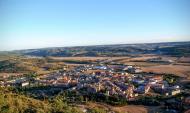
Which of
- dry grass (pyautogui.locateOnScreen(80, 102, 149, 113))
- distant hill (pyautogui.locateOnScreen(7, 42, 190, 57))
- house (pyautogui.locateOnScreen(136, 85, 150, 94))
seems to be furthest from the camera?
distant hill (pyautogui.locateOnScreen(7, 42, 190, 57))

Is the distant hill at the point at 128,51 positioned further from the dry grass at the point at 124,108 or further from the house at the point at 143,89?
the dry grass at the point at 124,108

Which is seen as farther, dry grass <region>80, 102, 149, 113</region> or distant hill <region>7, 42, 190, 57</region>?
distant hill <region>7, 42, 190, 57</region>

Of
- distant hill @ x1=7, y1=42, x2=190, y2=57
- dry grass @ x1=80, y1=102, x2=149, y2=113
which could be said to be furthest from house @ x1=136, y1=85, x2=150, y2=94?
distant hill @ x1=7, y1=42, x2=190, y2=57

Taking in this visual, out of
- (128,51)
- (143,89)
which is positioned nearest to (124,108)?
(143,89)

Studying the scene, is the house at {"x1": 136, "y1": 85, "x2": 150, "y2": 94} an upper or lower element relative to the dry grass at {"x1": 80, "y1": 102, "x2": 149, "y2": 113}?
upper

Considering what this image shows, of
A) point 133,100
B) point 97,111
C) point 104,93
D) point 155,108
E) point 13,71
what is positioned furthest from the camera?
point 13,71

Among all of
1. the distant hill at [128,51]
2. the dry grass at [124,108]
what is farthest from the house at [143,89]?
the distant hill at [128,51]

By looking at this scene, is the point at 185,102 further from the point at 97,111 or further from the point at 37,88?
the point at 37,88

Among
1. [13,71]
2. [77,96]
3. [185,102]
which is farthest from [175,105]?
[13,71]

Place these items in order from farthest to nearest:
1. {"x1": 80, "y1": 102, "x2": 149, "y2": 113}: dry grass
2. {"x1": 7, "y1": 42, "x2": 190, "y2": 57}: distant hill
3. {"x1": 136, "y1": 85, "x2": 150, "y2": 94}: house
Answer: {"x1": 7, "y1": 42, "x2": 190, "y2": 57}: distant hill
{"x1": 136, "y1": 85, "x2": 150, "y2": 94}: house
{"x1": 80, "y1": 102, "x2": 149, "y2": 113}: dry grass

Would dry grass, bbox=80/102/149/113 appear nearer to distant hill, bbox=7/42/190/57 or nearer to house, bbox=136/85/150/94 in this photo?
house, bbox=136/85/150/94

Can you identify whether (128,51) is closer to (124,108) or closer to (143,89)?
(143,89)
